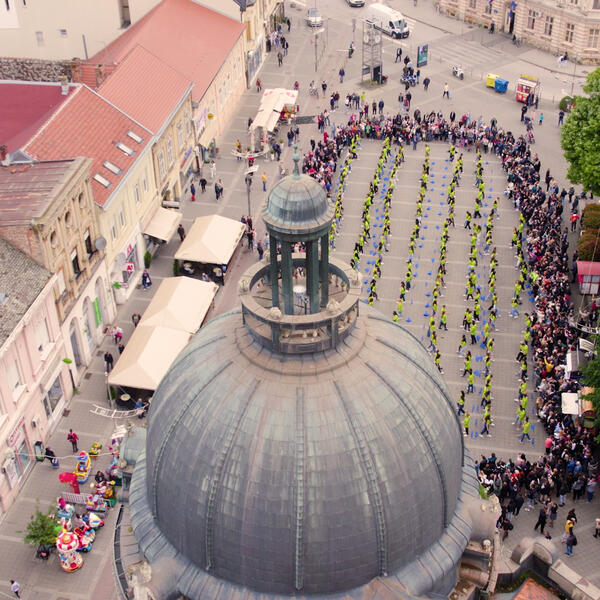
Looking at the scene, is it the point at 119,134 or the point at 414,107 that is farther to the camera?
the point at 414,107

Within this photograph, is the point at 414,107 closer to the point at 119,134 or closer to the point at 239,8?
the point at 239,8

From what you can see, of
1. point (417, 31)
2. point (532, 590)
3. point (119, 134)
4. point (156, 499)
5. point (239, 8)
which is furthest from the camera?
point (417, 31)

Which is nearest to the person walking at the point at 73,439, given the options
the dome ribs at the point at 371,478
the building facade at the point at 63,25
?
the dome ribs at the point at 371,478

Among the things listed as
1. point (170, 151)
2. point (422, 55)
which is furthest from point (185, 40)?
point (422, 55)

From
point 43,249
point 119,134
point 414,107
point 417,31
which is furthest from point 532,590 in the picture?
point 417,31

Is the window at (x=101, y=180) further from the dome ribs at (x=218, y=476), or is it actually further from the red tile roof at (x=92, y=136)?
the dome ribs at (x=218, y=476)

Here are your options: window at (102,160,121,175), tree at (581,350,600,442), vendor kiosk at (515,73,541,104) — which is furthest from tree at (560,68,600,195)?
window at (102,160,121,175)
